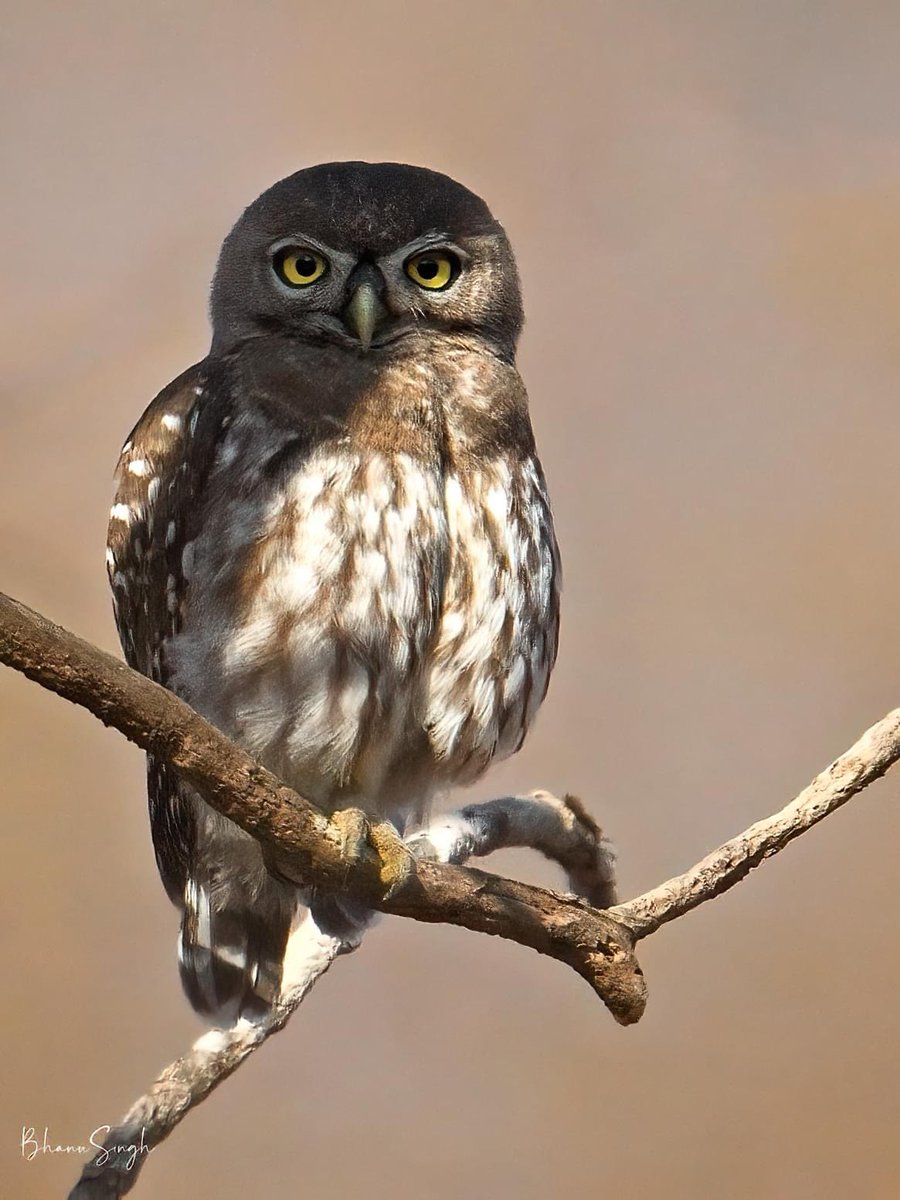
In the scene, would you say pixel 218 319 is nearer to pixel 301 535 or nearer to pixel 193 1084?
pixel 301 535

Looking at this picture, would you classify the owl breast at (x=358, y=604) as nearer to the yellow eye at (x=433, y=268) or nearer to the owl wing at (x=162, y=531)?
the owl wing at (x=162, y=531)

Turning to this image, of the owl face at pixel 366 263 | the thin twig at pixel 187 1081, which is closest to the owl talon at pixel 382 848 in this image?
the thin twig at pixel 187 1081

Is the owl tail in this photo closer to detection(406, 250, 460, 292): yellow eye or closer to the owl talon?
the owl talon

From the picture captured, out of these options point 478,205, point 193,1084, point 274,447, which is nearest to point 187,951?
point 193,1084

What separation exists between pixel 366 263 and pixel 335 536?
53cm

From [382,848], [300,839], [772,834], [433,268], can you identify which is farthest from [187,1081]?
[433,268]

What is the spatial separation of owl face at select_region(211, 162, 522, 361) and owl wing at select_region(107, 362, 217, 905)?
0.66 ft

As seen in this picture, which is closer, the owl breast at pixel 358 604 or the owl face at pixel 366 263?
the owl breast at pixel 358 604

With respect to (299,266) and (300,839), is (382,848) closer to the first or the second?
(300,839)

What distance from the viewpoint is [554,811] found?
275 cm

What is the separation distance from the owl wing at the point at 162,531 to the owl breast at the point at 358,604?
0.17ft

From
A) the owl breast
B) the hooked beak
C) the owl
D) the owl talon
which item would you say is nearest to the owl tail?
the owl

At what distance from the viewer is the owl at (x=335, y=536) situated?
2.23 m

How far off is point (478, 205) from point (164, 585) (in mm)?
942
